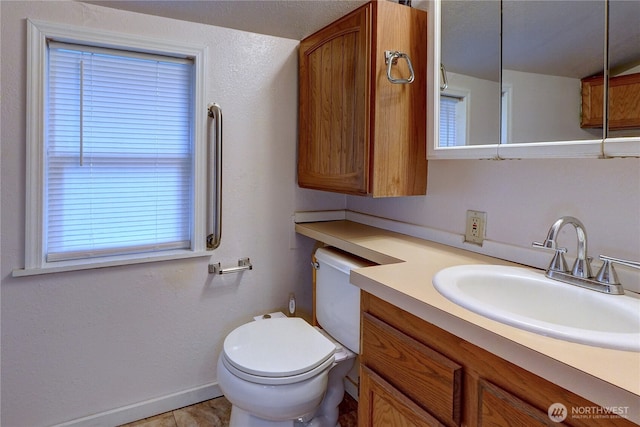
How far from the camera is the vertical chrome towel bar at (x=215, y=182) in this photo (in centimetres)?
178

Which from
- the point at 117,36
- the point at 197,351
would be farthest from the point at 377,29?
the point at 197,351

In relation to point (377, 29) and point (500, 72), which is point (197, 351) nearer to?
point (377, 29)

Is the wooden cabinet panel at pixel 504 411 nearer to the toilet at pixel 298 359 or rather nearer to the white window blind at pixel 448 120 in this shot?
the toilet at pixel 298 359

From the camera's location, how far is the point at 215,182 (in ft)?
5.93

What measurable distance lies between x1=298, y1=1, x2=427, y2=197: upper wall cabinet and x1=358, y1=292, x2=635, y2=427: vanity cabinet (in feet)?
1.97

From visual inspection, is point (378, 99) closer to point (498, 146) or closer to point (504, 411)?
point (498, 146)

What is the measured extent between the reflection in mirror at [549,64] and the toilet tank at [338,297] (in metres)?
0.75

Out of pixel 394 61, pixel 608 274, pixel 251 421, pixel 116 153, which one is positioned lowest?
pixel 251 421

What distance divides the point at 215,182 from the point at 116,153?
0.44 metres

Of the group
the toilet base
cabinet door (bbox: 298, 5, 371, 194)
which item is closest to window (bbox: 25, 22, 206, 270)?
cabinet door (bbox: 298, 5, 371, 194)

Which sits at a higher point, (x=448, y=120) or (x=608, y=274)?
(x=448, y=120)

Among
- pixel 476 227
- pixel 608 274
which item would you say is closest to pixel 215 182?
pixel 476 227

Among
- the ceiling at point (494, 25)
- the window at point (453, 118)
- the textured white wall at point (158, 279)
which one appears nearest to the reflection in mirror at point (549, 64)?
the ceiling at point (494, 25)

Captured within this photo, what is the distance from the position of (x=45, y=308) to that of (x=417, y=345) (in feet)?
4.98
